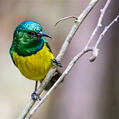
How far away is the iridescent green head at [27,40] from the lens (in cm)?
525

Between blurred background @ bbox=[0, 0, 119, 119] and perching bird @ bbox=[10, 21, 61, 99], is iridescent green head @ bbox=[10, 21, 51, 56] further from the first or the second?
blurred background @ bbox=[0, 0, 119, 119]

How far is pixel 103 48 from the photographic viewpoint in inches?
350

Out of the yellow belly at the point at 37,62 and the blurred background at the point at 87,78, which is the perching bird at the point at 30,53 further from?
the blurred background at the point at 87,78

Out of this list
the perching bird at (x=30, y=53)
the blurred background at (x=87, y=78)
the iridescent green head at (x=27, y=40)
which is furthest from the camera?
the blurred background at (x=87, y=78)

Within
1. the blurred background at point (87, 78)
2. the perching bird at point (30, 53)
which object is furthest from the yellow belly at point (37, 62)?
the blurred background at point (87, 78)

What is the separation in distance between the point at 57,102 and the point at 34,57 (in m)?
4.70

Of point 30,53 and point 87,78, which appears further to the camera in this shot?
point 87,78

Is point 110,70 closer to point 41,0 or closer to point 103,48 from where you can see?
point 103,48

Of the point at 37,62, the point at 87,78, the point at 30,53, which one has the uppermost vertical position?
the point at 87,78

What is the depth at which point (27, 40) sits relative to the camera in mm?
5387

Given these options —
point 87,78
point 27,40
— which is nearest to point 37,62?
point 27,40

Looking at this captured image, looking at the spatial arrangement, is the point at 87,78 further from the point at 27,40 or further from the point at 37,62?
the point at 27,40

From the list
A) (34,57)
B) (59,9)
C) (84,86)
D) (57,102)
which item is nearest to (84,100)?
(84,86)

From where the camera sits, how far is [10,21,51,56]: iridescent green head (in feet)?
17.2
